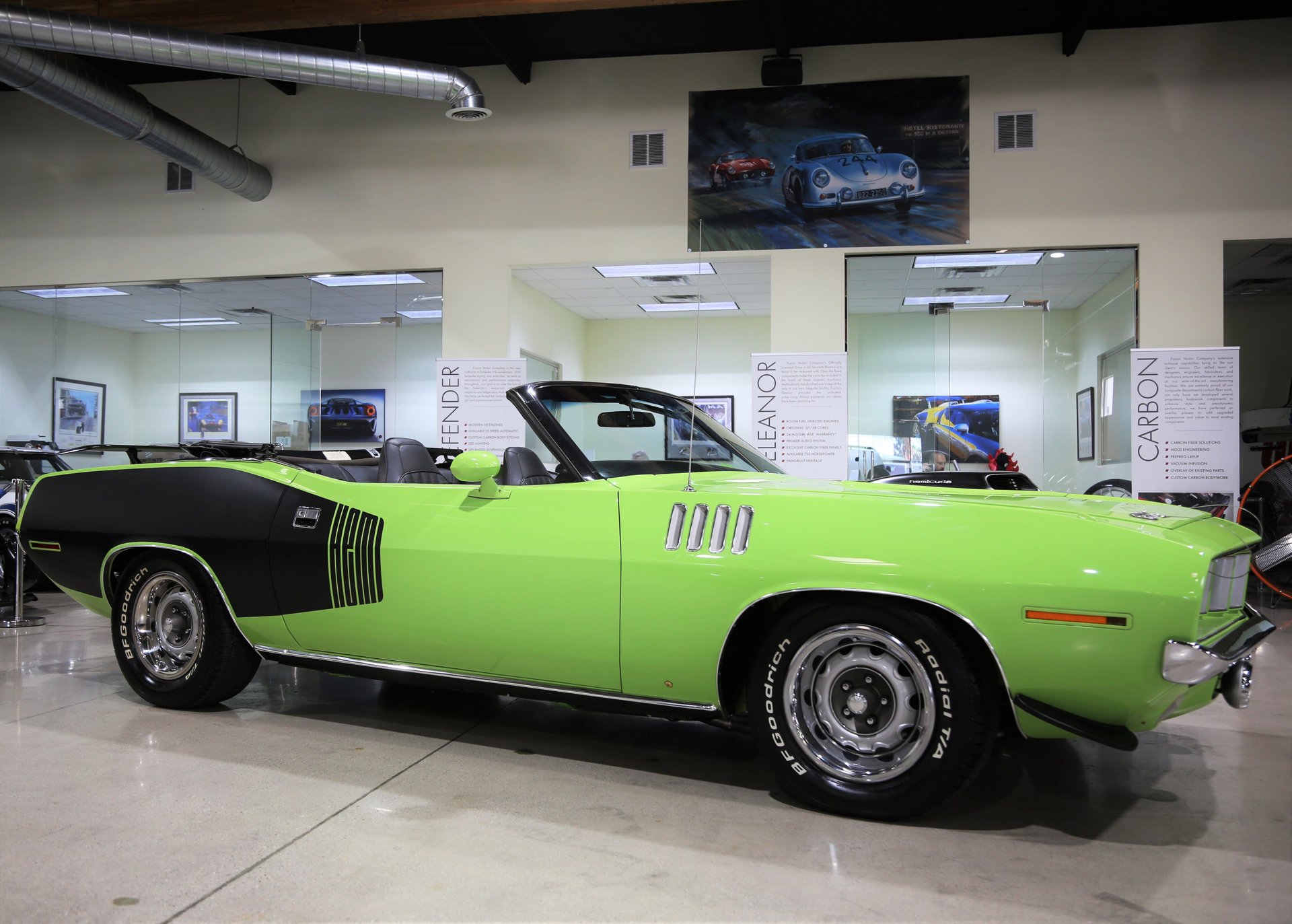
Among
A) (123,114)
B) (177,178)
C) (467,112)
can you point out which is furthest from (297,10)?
(177,178)

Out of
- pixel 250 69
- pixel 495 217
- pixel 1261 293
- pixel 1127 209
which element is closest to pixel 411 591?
pixel 250 69

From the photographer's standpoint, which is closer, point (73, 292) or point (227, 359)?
point (73, 292)

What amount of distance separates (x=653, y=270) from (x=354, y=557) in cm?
726

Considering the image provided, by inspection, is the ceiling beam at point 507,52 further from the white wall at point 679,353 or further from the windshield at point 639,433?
the white wall at point 679,353

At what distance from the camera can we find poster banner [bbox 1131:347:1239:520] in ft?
25.8

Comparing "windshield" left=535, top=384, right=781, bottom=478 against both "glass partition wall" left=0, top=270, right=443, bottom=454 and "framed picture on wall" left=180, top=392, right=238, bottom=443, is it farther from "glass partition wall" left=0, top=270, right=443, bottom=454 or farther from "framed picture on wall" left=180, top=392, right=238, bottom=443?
"framed picture on wall" left=180, top=392, right=238, bottom=443

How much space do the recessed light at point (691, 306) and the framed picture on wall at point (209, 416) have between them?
18.9ft


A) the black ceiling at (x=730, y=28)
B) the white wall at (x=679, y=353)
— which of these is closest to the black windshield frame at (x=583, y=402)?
the black ceiling at (x=730, y=28)

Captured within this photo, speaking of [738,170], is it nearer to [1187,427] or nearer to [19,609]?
[1187,427]

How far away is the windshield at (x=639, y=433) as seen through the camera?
3.46 metres

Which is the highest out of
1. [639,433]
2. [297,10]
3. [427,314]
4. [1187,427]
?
[297,10]

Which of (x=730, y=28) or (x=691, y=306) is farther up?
(x=730, y=28)

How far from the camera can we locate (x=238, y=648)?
388 centimetres

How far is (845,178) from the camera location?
8555 millimetres
